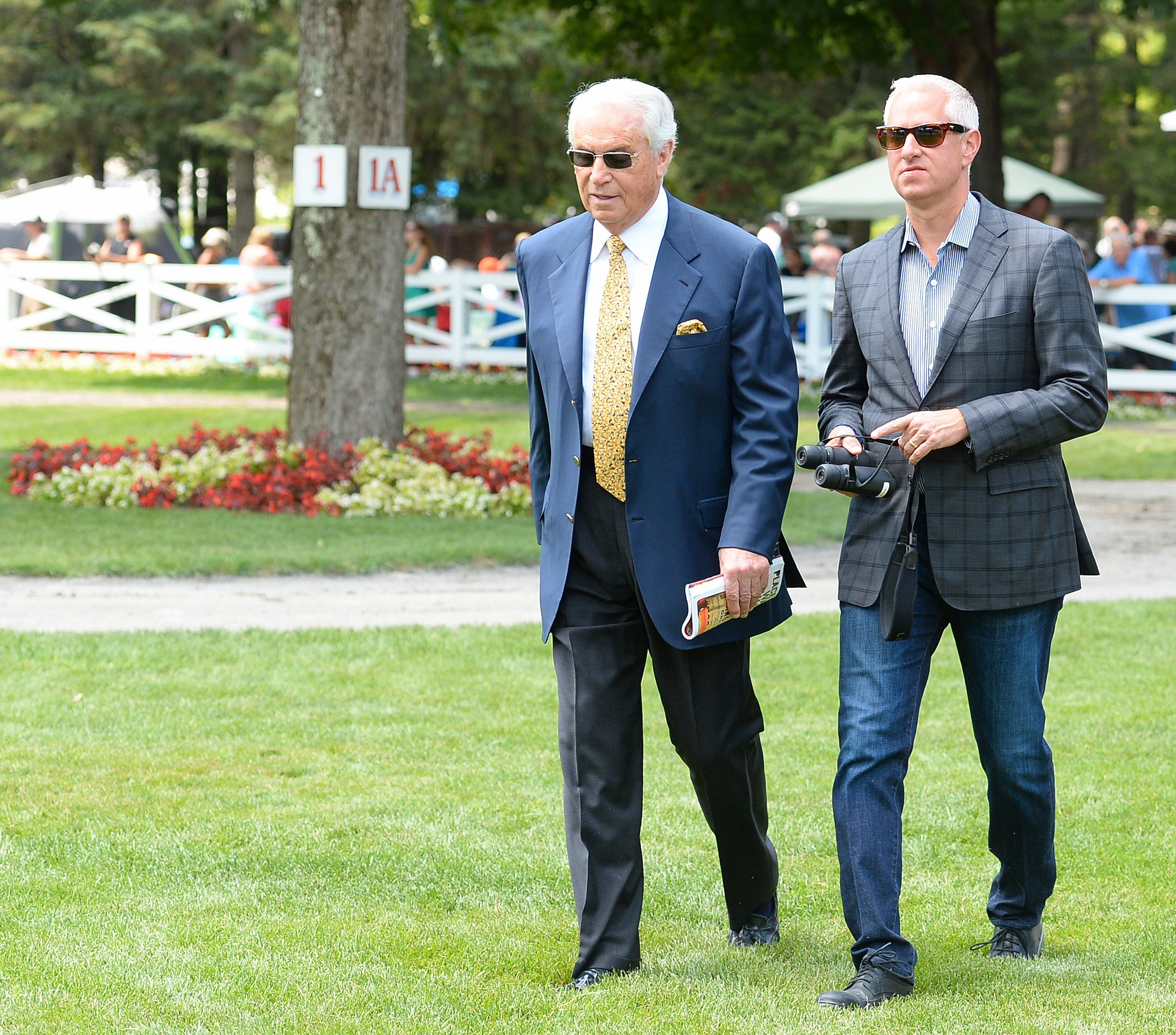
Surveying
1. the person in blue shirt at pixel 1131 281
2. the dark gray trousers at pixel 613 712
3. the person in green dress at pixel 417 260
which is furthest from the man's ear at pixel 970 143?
the person in green dress at pixel 417 260

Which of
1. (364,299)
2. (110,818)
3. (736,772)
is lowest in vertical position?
(110,818)

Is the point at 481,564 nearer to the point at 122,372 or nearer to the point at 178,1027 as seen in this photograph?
the point at 178,1027

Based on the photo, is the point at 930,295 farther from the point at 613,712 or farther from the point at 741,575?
the point at 613,712

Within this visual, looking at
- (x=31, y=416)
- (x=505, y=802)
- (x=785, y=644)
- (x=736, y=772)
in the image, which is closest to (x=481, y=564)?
(x=785, y=644)

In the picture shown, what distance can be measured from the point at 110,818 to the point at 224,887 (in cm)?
80

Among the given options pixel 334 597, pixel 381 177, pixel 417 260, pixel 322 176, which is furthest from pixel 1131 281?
pixel 334 597

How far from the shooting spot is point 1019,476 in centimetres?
391

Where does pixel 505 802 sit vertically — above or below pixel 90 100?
below

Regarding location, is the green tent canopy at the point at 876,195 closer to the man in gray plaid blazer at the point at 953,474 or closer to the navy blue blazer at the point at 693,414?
the man in gray plaid blazer at the point at 953,474

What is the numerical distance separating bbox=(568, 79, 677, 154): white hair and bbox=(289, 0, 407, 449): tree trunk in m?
8.22

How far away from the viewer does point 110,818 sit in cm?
532

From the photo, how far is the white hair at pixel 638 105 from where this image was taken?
3.82 meters

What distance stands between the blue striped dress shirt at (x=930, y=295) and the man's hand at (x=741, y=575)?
562mm

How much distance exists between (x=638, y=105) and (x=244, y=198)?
3375cm
